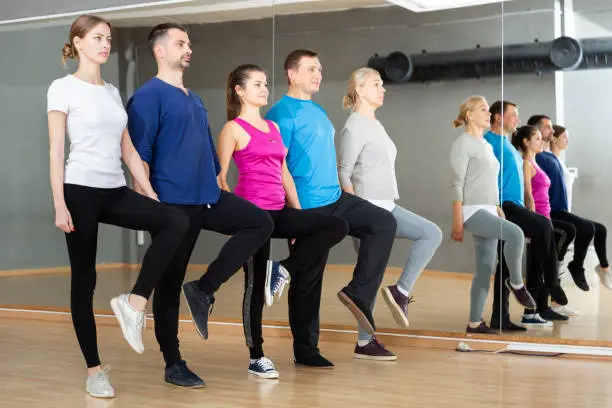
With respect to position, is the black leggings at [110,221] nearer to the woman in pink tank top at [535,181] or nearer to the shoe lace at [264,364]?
the shoe lace at [264,364]

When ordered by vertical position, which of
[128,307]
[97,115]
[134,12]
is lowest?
[128,307]

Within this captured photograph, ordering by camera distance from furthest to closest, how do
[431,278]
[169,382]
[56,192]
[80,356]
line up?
[431,278]
[80,356]
[169,382]
[56,192]

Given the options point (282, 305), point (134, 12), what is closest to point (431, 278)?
point (282, 305)

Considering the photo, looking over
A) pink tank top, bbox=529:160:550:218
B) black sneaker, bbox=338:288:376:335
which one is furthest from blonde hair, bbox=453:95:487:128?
black sneaker, bbox=338:288:376:335

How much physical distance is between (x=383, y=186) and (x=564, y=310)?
1.23 metres

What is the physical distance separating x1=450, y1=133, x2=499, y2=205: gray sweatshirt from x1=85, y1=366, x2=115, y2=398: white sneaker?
2.48 metres

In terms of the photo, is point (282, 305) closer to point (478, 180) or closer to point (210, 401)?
point (478, 180)

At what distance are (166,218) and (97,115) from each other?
511 millimetres

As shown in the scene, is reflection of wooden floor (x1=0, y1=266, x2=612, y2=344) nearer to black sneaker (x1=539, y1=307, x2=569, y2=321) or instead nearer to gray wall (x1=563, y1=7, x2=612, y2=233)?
black sneaker (x1=539, y1=307, x2=569, y2=321)

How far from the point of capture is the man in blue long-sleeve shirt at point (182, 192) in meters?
4.39

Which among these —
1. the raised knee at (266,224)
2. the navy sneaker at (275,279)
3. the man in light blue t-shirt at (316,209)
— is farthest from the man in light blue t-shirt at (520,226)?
the raised knee at (266,224)

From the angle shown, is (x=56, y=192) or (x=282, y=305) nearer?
(x=56, y=192)

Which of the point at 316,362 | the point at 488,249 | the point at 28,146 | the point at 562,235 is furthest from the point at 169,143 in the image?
the point at 28,146

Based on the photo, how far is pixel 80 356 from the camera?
216 inches
